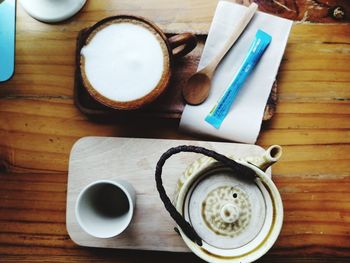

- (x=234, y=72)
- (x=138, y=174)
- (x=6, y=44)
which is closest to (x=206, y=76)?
(x=234, y=72)

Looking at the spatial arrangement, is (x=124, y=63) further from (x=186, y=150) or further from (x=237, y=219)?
(x=237, y=219)

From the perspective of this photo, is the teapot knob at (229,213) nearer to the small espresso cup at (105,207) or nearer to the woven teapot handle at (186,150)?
the woven teapot handle at (186,150)

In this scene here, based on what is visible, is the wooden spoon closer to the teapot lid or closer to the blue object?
the teapot lid

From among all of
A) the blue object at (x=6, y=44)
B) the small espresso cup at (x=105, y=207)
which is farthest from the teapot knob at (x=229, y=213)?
the blue object at (x=6, y=44)

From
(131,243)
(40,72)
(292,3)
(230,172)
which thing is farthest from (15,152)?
(292,3)

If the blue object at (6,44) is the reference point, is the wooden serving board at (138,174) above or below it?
below
